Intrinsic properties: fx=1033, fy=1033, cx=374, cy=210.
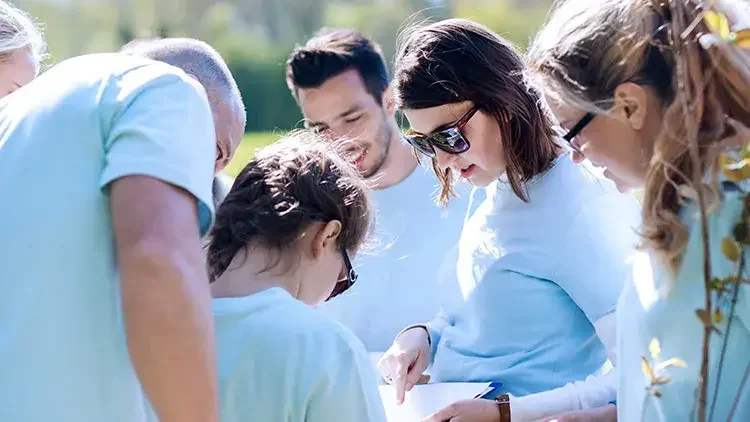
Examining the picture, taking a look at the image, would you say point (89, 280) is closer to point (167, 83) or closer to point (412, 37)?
point (167, 83)

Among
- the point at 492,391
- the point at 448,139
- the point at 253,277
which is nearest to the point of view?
the point at 253,277

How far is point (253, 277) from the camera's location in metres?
1.79

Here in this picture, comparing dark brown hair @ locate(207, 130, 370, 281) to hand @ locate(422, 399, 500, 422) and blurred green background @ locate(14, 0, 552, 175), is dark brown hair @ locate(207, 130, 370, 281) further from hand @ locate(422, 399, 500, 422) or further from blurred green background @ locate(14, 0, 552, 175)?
blurred green background @ locate(14, 0, 552, 175)

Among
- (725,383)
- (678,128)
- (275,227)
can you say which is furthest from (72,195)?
(725,383)

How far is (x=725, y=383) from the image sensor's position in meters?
1.53

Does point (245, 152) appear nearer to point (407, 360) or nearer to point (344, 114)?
point (344, 114)

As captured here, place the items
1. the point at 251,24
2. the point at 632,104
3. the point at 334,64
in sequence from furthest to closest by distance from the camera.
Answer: the point at 251,24
the point at 334,64
the point at 632,104

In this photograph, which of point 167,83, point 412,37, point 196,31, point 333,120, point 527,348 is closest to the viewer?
point 167,83

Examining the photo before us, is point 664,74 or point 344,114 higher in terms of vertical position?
point 664,74

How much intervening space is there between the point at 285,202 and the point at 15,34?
3.60 feet

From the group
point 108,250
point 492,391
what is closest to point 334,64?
point 492,391

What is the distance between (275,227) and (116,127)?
0.51 metres

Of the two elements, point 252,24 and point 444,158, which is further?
point 252,24

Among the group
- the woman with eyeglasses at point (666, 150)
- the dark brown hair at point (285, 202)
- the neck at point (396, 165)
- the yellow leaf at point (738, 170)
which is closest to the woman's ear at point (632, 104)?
the woman with eyeglasses at point (666, 150)
